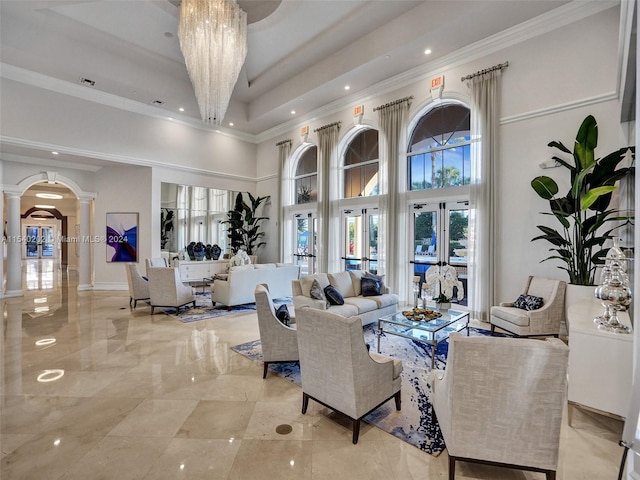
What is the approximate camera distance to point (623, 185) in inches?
161

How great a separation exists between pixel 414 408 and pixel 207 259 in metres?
8.68

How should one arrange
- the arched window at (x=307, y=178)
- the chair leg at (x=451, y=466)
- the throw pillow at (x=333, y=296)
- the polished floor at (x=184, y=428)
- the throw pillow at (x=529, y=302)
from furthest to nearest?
the arched window at (x=307, y=178)
the throw pillow at (x=333, y=296)
the throw pillow at (x=529, y=302)
the polished floor at (x=184, y=428)
the chair leg at (x=451, y=466)

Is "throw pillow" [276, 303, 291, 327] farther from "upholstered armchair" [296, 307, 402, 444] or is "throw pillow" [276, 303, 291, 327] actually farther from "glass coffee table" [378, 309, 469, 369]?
"glass coffee table" [378, 309, 469, 369]

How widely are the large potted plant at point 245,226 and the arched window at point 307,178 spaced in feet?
4.83

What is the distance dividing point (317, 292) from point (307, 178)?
5.70 metres

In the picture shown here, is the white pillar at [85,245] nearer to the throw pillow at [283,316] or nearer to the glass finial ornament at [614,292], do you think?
the throw pillow at [283,316]

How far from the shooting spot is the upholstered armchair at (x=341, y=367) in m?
2.25

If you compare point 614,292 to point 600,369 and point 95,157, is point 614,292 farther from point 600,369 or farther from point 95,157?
point 95,157

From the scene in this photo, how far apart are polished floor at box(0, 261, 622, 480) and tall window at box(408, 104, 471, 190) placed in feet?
15.7

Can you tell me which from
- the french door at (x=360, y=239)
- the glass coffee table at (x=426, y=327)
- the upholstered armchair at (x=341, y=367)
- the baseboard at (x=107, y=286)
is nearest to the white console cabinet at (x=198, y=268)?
the baseboard at (x=107, y=286)

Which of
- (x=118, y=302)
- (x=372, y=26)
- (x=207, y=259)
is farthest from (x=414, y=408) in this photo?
(x=207, y=259)

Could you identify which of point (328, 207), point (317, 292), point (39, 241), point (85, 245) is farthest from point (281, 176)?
point (39, 241)

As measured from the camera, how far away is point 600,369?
8.00ft

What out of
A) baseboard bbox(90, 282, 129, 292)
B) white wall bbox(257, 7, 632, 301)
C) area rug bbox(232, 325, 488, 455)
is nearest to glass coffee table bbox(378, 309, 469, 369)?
area rug bbox(232, 325, 488, 455)
